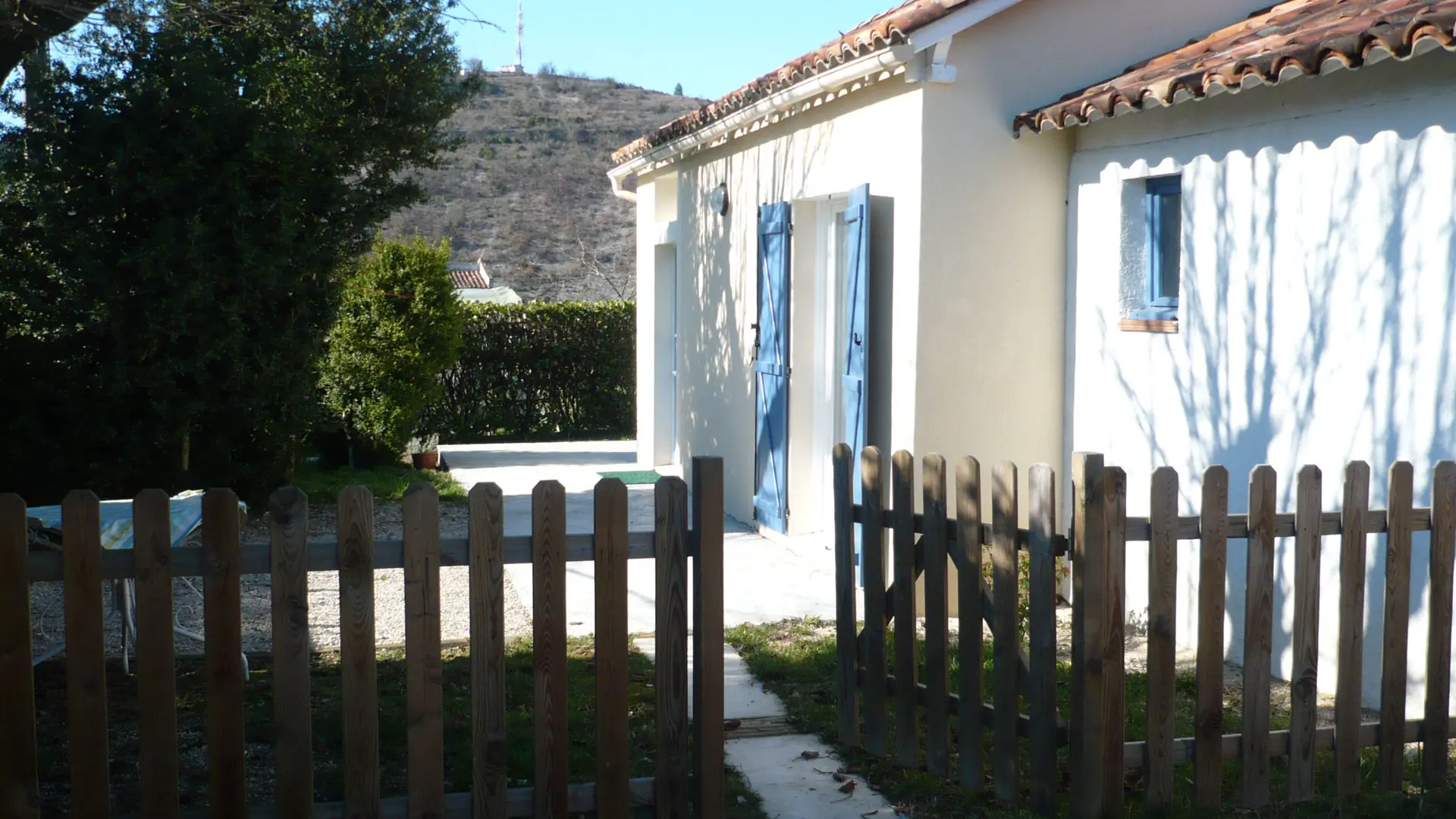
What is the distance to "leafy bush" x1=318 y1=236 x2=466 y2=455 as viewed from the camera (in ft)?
40.3

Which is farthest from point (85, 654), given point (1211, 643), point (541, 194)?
point (541, 194)

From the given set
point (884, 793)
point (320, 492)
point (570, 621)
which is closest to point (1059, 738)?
point (884, 793)

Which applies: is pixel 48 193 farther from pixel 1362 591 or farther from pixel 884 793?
pixel 1362 591

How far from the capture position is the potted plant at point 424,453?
43.6ft

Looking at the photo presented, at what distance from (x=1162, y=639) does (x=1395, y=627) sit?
2.77 feet

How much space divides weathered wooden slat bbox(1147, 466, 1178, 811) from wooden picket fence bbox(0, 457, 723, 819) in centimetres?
137

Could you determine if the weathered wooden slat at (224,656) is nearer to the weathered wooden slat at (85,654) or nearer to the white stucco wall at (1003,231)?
the weathered wooden slat at (85,654)

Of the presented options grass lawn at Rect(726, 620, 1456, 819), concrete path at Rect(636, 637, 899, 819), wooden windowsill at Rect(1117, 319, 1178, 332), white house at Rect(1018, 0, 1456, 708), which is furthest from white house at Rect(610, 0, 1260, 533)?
concrete path at Rect(636, 637, 899, 819)

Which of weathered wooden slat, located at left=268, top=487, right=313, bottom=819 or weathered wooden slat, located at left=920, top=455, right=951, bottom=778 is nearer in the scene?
weathered wooden slat, located at left=268, top=487, right=313, bottom=819

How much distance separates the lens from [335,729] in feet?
15.9

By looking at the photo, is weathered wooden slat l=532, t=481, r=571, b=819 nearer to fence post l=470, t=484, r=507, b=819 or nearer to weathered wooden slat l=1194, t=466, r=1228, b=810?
fence post l=470, t=484, r=507, b=819

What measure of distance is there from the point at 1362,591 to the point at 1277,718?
1243 millimetres

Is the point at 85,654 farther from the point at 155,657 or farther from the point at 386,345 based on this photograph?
the point at 386,345

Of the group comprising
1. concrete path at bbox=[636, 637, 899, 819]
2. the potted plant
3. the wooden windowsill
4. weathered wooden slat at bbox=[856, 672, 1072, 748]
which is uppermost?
the wooden windowsill
